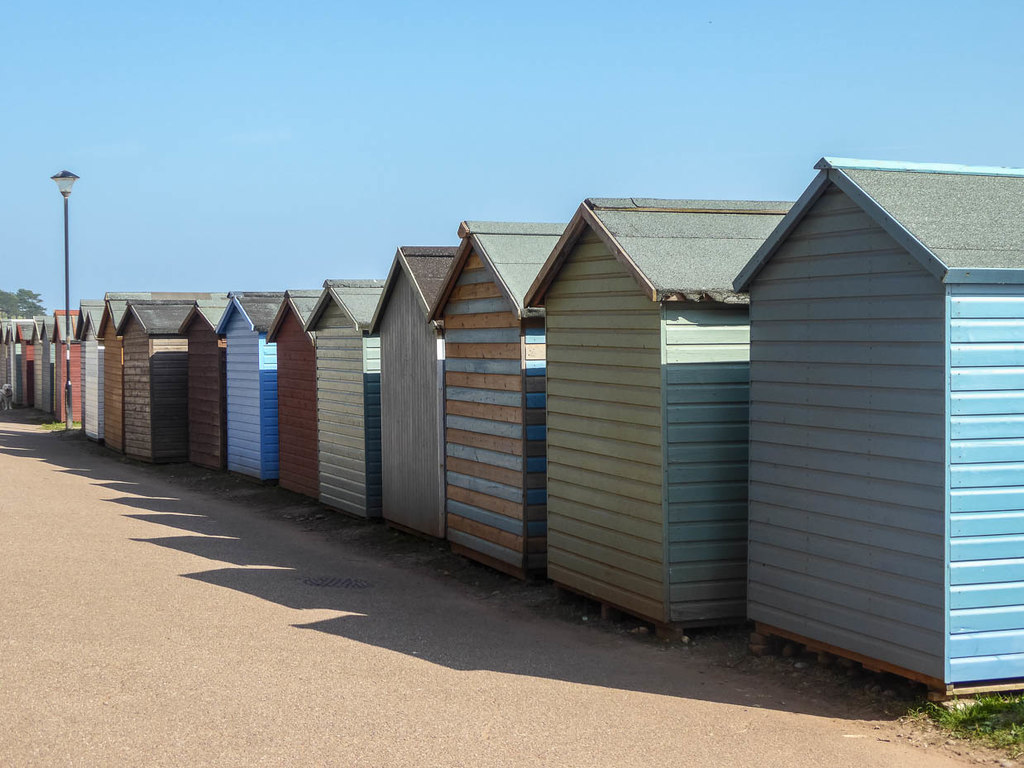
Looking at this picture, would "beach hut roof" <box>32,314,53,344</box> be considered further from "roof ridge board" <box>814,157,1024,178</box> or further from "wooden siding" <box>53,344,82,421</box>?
"roof ridge board" <box>814,157,1024,178</box>

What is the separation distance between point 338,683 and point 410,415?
6.68 metres

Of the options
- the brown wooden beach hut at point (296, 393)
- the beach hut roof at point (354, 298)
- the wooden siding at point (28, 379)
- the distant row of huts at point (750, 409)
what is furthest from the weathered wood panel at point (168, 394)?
the wooden siding at point (28, 379)

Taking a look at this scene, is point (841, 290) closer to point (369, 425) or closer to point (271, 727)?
point (271, 727)

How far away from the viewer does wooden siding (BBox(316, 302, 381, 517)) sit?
16281 mm

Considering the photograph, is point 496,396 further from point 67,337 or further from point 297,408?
point 67,337

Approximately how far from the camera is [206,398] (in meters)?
23.4

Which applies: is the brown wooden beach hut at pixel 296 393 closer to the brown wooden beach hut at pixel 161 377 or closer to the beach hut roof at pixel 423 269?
the beach hut roof at pixel 423 269

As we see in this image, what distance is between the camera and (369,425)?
1633 centimetres

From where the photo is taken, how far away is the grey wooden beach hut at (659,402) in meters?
9.33

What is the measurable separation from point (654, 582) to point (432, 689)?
2.18m

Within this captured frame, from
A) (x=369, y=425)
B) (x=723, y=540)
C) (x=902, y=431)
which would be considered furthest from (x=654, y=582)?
(x=369, y=425)

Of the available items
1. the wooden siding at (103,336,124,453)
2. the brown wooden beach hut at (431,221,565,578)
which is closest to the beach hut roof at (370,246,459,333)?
the brown wooden beach hut at (431,221,565,578)

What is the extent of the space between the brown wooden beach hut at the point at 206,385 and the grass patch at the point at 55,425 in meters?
12.9

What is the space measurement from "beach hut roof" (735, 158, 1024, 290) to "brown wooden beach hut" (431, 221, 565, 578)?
11.7ft
